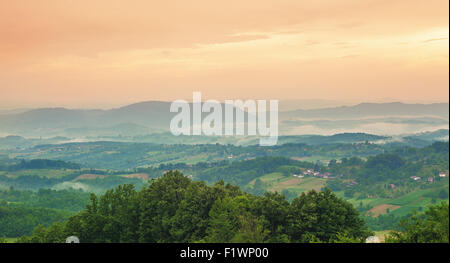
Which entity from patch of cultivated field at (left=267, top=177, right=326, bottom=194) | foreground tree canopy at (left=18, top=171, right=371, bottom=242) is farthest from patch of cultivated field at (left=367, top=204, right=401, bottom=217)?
foreground tree canopy at (left=18, top=171, right=371, bottom=242)

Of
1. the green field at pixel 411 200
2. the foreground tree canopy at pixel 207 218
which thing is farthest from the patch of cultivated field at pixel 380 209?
the foreground tree canopy at pixel 207 218

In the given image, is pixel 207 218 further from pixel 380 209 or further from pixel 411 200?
pixel 411 200

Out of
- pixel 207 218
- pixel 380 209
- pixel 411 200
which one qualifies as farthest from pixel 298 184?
pixel 207 218

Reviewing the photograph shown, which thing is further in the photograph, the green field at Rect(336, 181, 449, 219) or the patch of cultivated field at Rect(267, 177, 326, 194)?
the patch of cultivated field at Rect(267, 177, 326, 194)

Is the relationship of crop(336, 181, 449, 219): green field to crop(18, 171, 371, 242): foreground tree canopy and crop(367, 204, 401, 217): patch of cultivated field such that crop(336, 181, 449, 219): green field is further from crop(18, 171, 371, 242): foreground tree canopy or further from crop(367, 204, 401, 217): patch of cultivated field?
crop(18, 171, 371, 242): foreground tree canopy

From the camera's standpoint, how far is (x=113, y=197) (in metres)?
36.8

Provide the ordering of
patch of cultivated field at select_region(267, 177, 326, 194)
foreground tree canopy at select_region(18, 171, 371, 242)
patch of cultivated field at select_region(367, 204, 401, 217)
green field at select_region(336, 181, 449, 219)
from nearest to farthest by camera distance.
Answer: foreground tree canopy at select_region(18, 171, 371, 242) → green field at select_region(336, 181, 449, 219) → patch of cultivated field at select_region(367, 204, 401, 217) → patch of cultivated field at select_region(267, 177, 326, 194)

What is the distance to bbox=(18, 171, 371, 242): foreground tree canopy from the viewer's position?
969 inches

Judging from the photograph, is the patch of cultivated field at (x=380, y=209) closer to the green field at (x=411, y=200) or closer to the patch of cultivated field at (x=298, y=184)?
the green field at (x=411, y=200)

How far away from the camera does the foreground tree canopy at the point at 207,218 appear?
24625mm

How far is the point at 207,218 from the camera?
29.2m
